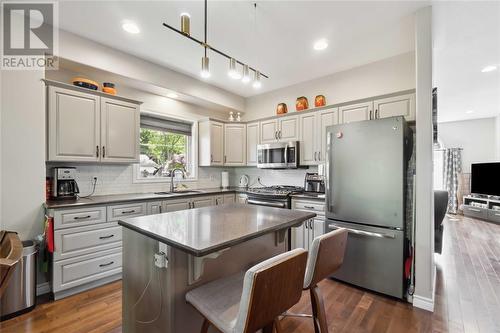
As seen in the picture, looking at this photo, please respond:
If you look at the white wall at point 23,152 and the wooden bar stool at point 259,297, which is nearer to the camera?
the wooden bar stool at point 259,297

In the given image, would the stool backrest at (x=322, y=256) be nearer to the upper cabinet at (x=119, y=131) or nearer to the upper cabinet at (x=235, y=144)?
the upper cabinet at (x=119, y=131)

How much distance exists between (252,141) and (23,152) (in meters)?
3.22

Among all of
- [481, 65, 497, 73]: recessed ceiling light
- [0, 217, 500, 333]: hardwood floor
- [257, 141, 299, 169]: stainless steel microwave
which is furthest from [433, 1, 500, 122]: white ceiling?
A: [0, 217, 500, 333]: hardwood floor

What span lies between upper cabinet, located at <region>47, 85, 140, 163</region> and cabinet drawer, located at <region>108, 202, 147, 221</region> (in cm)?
66

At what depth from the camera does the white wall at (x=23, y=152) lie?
2.21 m

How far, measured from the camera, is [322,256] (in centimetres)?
143

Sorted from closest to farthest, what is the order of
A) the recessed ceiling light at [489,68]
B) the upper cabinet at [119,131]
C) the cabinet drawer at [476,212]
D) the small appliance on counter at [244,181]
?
the upper cabinet at [119,131], the recessed ceiling light at [489,68], the small appliance on counter at [244,181], the cabinet drawer at [476,212]

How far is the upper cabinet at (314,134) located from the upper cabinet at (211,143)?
1543mm

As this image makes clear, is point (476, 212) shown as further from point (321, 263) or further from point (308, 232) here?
point (321, 263)

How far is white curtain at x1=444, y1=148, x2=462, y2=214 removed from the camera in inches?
265

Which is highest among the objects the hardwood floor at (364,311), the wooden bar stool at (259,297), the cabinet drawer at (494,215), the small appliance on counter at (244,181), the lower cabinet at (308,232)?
the small appliance on counter at (244,181)

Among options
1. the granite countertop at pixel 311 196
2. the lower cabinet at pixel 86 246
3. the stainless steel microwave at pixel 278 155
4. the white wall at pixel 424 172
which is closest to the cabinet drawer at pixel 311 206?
the granite countertop at pixel 311 196

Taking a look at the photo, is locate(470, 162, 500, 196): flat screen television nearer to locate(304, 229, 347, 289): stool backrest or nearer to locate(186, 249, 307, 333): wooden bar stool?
locate(304, 229, 347, 289): stool backrest

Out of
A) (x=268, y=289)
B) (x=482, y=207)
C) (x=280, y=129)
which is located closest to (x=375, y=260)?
(x=268, y=289)
